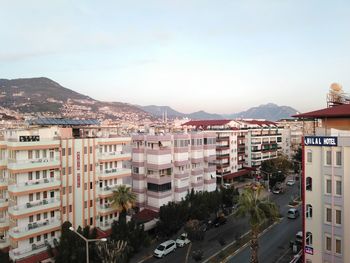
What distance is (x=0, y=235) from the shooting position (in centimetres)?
4322

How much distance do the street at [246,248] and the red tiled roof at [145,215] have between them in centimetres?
573

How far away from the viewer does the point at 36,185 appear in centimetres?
4219

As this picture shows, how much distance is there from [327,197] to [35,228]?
116 feet

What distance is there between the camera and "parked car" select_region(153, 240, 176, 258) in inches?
1883

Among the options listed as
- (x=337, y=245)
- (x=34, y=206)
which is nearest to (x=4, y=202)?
(x=34, y=206)

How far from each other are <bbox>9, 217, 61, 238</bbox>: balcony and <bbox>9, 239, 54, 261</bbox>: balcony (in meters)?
1.94

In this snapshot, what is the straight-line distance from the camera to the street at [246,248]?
47750mm

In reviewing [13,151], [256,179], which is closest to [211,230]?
[13,151]

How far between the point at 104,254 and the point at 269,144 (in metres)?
97.2

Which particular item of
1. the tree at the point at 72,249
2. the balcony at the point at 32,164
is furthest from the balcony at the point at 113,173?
the tree at the point at 72,249

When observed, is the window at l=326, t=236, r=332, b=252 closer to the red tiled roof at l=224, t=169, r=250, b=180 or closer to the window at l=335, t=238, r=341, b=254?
the window at l=335, t=238, r=341, b=254

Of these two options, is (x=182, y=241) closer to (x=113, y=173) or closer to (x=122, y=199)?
(x=122, y=199)

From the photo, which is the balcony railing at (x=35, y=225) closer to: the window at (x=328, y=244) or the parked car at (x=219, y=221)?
the parked car at (x=219, y=221)

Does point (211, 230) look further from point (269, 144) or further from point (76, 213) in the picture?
point (269, 144)
